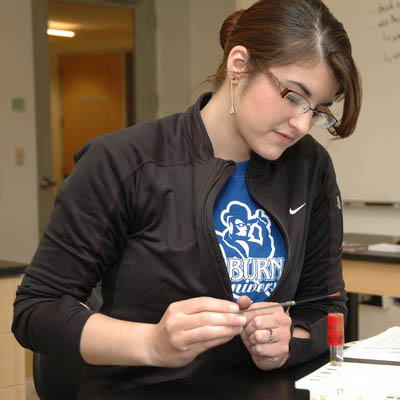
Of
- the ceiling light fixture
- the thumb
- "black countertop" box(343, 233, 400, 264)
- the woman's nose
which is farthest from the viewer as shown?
the ceiling light fixture

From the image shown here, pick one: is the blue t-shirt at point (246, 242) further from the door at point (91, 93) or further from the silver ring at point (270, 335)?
the door at point (91, 93)

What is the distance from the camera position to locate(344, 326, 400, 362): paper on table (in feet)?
4.04

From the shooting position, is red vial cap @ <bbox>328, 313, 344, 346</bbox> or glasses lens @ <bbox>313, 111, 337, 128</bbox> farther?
glasses lens @ <bbox>313, 111, 337, 128</bbox>

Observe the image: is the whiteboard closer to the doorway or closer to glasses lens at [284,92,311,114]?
glasses lens at [284,92,311,114]

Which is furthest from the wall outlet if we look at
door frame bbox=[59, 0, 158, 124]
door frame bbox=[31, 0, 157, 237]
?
door frame bbox=[59, 0, 158, 124]

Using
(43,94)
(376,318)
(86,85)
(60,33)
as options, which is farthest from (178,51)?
(376,318)

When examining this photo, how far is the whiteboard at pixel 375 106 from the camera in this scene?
3533mm

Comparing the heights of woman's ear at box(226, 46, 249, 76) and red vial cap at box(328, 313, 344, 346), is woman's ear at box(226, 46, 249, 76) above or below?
above

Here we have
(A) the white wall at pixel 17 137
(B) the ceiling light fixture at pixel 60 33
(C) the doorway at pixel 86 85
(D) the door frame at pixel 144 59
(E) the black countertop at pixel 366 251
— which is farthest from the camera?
(C) the doorway at pixel 86 85

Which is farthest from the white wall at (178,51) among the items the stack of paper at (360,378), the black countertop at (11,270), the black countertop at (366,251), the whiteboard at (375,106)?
the stack of paper at (360,378)

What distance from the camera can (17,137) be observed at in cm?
463

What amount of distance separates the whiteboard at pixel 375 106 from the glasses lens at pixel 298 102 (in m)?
2.38

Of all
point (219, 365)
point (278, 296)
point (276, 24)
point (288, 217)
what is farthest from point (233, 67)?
point (219, 365)

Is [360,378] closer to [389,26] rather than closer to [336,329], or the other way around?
[336,329]
